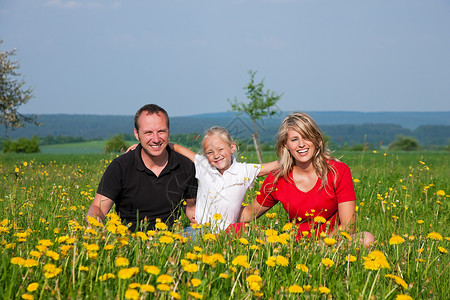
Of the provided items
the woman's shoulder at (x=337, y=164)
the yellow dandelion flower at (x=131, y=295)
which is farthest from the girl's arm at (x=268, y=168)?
the yellow dandelion flower at (x=131, y=295)

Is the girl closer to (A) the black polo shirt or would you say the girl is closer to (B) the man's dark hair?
(A) the black polo shirt

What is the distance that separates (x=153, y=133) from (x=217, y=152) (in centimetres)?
67

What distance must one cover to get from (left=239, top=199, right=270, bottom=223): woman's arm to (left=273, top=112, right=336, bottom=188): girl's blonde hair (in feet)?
0.96

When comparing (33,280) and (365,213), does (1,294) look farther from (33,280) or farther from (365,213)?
(365,213)

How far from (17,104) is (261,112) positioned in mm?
17058

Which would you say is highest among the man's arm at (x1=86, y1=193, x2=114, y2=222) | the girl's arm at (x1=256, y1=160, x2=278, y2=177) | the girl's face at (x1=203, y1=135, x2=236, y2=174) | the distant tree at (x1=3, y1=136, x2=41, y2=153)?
the girl's face at (x1=203, y1=135, x2=236, y2=174)

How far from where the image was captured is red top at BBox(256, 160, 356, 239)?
385 cm

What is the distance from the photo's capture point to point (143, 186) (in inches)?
164

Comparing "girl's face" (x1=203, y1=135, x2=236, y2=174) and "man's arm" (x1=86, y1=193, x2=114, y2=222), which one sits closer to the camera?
"man's arm" (x1=86, y1=193, x2=114, y2=222)

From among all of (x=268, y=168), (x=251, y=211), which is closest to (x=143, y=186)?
(x=251, y=211)

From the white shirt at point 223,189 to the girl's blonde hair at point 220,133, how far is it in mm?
224

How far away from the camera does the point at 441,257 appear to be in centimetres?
347

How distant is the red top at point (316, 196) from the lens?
3.85 metres

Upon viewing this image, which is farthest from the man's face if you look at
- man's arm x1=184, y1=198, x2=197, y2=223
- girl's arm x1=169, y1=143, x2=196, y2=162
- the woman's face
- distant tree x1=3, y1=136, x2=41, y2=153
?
distant tree x1=3, y1=136, x2=41, y2=153
